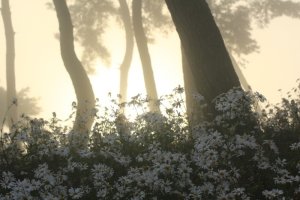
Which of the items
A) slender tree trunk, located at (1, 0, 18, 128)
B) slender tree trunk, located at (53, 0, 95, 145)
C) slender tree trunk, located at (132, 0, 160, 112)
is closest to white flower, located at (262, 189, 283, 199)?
slender tree trunk, located at (53, 0, 95, 145)

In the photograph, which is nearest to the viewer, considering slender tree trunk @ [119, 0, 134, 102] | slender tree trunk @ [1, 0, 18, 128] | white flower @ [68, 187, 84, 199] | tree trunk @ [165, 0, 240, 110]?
white flower @ [68, 187, 84, 199]

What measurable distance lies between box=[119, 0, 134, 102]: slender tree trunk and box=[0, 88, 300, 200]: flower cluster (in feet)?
61.9

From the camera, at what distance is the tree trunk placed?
26.7 ft

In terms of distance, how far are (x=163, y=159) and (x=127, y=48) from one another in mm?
22292

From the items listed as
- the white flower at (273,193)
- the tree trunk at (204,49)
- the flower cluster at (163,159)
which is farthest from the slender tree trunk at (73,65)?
the white flower at (273,193)

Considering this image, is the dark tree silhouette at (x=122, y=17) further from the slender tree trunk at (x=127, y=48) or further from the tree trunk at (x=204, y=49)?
the tree trunk at (x=204, y=49)

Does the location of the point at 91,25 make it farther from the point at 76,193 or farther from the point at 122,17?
the point at 76,193

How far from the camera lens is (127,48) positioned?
2697 centimetres

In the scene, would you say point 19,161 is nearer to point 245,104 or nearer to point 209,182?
point 209,182

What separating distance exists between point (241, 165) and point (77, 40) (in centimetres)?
2443

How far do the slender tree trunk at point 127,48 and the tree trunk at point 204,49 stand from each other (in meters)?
17.2

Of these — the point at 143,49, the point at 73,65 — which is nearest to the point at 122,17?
the point at 143,49

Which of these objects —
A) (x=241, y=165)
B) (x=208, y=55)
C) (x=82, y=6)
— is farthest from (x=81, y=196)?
(x=82, y=6)

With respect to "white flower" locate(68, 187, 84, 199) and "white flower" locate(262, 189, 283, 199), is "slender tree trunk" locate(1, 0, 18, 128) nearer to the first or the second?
"white flower" locate(68, 187, 84, 199)
